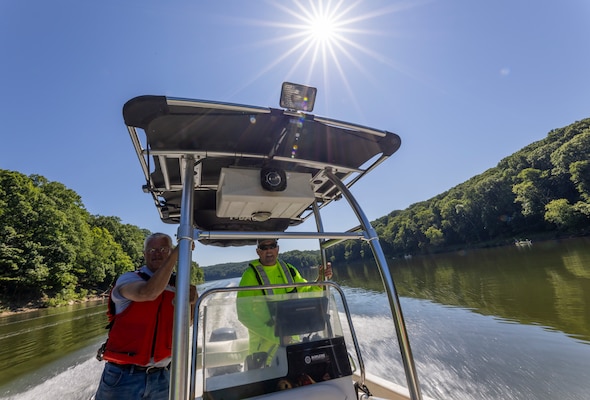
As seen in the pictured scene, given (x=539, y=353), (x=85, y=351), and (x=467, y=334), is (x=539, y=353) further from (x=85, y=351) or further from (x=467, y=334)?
(x=85, y=351)

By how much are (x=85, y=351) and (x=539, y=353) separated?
480 inches

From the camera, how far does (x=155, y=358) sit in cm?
197

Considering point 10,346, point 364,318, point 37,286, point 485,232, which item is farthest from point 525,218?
point 37,286

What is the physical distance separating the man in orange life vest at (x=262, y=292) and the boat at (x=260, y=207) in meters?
0.03

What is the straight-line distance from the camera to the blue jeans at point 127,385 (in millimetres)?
1871

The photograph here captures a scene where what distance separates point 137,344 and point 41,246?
111 ft

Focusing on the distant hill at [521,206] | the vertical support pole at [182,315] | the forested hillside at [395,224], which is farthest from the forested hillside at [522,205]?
the vertical support pole at [182,315]

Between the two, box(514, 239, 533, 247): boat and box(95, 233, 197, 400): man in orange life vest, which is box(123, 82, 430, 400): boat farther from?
box(514, 239, 533, 247): boat

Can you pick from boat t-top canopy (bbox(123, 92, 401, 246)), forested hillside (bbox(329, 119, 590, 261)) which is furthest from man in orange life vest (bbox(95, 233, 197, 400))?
forested hillside (bbox(329, 119, 590, 261))

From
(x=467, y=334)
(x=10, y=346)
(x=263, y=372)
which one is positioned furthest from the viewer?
(x=10, y=346)

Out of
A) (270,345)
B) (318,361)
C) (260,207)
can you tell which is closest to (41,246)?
(260,207)

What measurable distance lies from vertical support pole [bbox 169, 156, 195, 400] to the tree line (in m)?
25.4

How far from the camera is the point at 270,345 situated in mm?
1682

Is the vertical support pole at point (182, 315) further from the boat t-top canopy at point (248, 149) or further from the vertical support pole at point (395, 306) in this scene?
the vertical support pole at point (395, 306)
